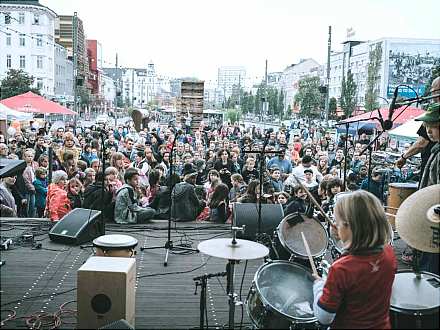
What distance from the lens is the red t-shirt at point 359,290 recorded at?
2.50 metres

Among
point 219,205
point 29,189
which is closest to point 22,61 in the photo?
point 29,189

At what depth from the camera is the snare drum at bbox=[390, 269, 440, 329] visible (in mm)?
3072

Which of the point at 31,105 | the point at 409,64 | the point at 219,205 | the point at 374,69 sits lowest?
the point at 219,205

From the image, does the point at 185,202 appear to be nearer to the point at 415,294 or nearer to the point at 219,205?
the point at 219,205

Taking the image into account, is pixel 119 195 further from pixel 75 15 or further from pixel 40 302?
pixel 75 15

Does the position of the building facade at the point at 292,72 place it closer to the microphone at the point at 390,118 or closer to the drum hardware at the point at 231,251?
the microphone at the point at 390,118

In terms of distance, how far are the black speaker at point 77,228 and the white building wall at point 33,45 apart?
49312 mm

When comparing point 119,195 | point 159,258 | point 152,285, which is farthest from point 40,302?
point 119,195

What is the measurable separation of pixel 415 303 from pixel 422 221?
1.72ft

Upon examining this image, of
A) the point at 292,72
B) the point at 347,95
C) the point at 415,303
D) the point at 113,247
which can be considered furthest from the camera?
the point at 292,72

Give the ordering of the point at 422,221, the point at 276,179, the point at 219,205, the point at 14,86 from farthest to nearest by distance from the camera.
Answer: the point at 14,86 → the point at 276,179 → the point at 219,205 → the point at 422,221

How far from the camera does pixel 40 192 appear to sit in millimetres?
8352

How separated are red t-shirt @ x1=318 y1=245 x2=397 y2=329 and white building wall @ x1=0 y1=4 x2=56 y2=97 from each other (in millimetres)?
53807

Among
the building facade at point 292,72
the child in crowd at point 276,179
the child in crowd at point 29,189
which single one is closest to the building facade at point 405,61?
the building facade at point 292,72
